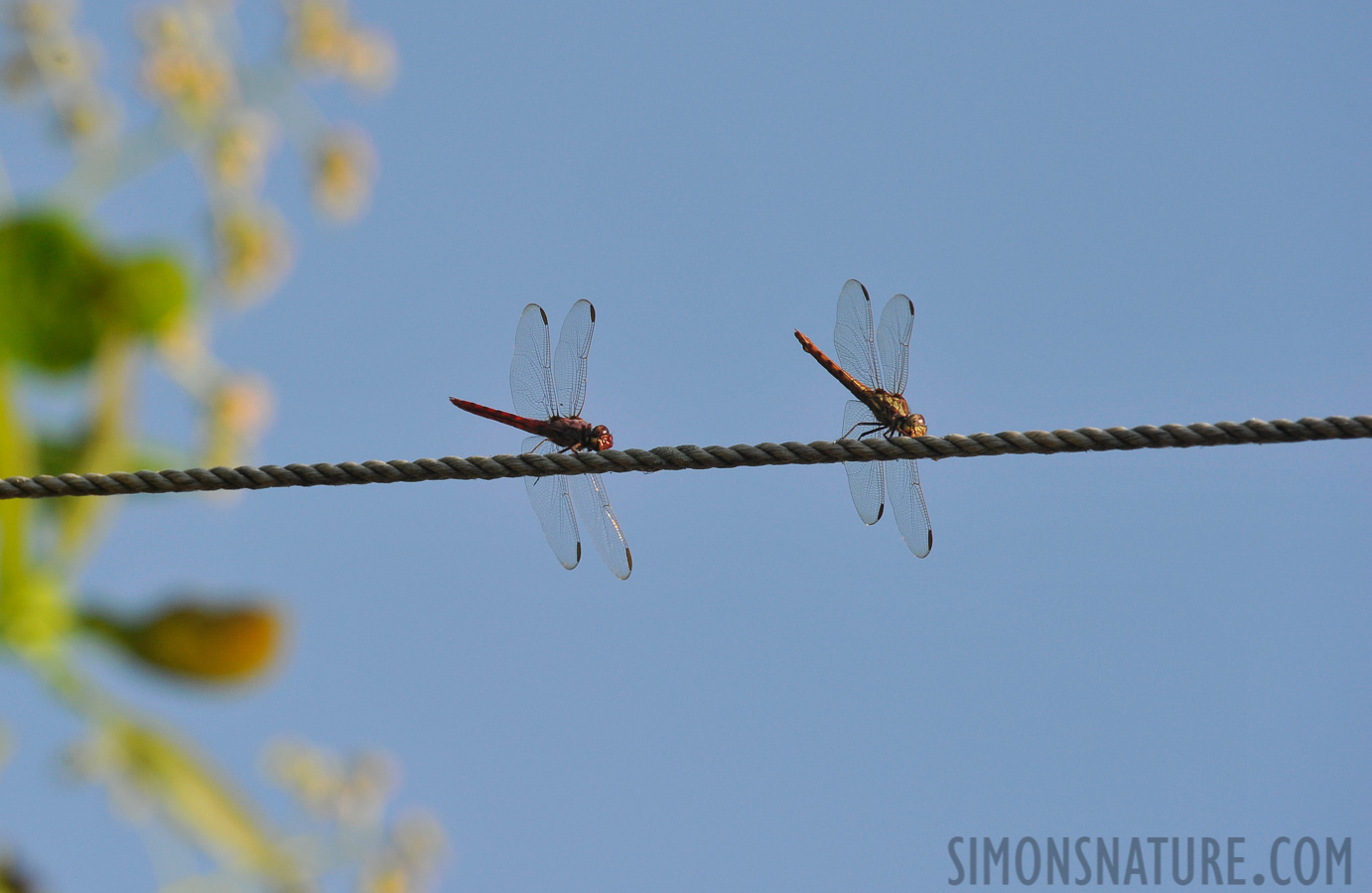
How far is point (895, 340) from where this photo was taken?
15.8 feet

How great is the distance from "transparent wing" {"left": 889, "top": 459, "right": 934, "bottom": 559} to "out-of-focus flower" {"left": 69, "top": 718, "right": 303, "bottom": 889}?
9.48 meters

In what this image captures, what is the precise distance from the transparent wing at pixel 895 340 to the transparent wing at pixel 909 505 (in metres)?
0.61

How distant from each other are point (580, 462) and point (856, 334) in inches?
75.0

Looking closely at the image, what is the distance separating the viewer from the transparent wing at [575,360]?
15.1 ft

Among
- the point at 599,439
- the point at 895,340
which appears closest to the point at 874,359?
the point at 895,340

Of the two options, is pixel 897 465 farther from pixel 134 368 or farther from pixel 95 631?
pixel 95 631

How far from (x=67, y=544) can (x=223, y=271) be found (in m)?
3.56

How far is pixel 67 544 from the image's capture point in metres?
11.7

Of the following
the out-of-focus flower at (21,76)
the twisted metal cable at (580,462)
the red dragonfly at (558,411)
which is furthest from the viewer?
the out-of-focus flower at (21,76)

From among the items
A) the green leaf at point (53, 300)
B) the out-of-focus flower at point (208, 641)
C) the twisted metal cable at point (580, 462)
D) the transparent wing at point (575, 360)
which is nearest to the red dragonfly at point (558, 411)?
the transparent wing at point (575, 360)

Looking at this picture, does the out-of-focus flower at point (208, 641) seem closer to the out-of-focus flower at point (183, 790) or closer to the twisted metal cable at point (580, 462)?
the out-of-focus flower at point (183, 790)

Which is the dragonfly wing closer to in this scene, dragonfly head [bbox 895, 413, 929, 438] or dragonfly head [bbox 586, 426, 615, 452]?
dragonfly head [bbox 895, 413, 929, 438]

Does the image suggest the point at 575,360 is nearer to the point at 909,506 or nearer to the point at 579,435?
the point at 579,435

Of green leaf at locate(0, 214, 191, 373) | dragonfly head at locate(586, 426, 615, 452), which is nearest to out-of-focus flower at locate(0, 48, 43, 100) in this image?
green leaf at locate(0, 214, 191, 373)
